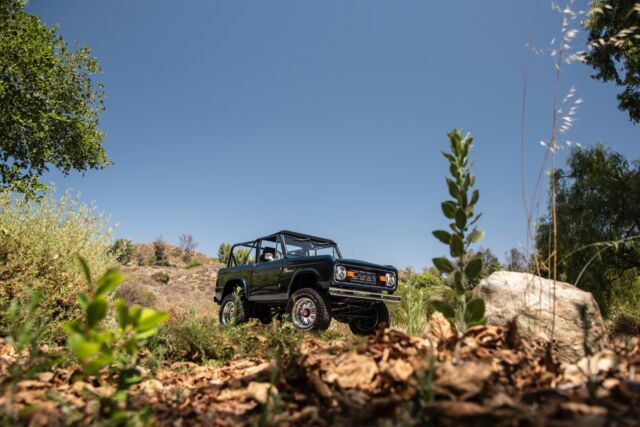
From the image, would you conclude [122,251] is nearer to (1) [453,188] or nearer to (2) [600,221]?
(1) [453,188]

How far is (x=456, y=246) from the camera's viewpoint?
2.05 meters

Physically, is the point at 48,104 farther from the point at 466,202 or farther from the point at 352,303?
the point at 466,202

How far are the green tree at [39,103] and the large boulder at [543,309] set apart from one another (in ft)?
36.4

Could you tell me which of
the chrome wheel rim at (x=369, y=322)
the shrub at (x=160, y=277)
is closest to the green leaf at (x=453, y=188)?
the chrome wheel rim at (x=369, y=322)

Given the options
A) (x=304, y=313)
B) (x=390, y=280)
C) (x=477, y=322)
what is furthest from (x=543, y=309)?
(x=390, y=280)

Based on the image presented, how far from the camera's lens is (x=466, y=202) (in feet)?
6.78

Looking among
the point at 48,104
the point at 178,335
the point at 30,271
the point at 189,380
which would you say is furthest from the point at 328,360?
the point at 48,104

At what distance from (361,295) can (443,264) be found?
15.8 ft

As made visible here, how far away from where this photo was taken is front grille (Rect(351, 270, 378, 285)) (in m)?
7.05

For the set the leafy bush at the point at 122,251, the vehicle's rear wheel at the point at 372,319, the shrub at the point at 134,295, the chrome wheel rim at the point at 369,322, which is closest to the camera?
the vehicle's rear wheel at the point at 372,319

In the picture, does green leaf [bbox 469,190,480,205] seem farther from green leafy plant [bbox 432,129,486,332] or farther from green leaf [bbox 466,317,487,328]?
green leaf [bbox 466,317,487,328]

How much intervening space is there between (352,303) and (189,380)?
16.8 feet

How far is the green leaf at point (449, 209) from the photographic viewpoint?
2100mm

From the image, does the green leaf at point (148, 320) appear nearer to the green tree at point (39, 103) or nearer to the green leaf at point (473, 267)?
the green leaf at point (473, 267)
